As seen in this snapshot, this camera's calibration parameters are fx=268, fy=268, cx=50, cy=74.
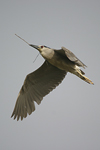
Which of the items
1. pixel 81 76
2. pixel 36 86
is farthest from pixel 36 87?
pixel 81 76

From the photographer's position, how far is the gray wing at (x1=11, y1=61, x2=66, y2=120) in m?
7.06

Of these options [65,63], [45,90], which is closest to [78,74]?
[65,63]

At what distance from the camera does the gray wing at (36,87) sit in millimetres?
7062

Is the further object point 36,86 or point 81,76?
point 36,86

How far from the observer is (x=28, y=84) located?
712 centimetres

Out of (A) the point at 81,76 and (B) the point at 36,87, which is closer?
(A) the point at 81,76

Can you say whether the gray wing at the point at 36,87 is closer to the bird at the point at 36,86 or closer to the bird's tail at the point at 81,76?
the bird at the point at 36,86

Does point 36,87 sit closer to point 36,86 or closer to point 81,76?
point 36,86

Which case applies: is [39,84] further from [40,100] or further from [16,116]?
[16,116]

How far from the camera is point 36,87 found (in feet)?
23.6

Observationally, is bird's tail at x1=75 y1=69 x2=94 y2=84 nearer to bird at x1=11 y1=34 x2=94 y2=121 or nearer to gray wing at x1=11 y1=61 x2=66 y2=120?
bird at x1=11 y1=34 x2=94 y2=121

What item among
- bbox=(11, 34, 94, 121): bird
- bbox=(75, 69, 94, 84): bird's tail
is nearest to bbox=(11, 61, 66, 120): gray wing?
bbox=(11, 34, 94, 121): bird

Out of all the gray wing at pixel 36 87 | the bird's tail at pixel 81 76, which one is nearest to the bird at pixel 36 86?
the gray wing at pixel 36 87

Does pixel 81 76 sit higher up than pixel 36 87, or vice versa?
pixel 81 76
